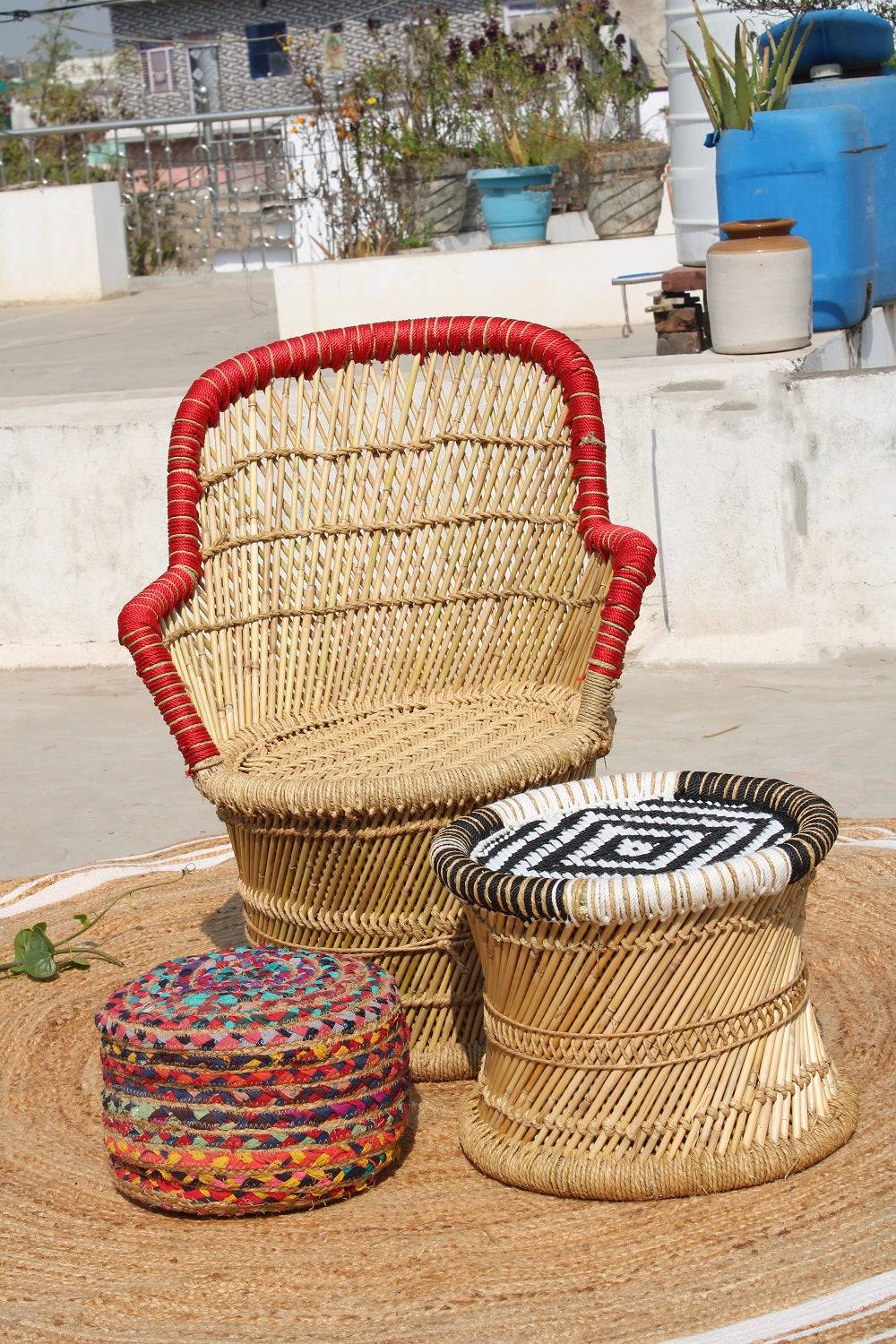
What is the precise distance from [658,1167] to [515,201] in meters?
7.95

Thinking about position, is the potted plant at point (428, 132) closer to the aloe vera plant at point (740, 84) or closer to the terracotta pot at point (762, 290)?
the aloe vera plant at point (740, 84)

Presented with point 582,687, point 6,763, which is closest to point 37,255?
point 6,763

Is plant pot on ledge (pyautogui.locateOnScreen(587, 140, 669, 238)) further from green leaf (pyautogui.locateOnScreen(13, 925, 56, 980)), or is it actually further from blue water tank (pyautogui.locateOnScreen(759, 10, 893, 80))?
green leaf (pyautogui.locateOnScreen(13, 925, 56, 980))

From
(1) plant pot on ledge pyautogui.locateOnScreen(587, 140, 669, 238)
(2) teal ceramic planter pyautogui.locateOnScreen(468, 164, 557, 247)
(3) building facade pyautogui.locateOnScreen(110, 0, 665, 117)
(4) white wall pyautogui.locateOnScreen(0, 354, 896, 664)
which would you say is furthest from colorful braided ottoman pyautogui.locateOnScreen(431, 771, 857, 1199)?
(3) building facade pyautogui.locateOnScreen(110, 0, 665, 117)

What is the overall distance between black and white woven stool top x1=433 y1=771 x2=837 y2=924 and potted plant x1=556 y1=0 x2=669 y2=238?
302 inches

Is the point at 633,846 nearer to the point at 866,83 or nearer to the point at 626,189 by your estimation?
the point at 866,83

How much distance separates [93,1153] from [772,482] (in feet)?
9.49

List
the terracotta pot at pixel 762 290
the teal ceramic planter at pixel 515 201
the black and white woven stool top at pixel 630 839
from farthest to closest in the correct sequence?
the teal ceramic planter at pixel 515 201 < the terracotta pot at pixel 762 290 < the black and white woven stool top at pixel 630 839

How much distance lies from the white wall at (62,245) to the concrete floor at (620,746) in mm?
8136

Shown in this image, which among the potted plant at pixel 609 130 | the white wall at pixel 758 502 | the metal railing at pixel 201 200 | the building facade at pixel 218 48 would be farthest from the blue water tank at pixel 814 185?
the building facade at pixel 218 48

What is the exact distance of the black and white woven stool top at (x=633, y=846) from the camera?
2.14 m

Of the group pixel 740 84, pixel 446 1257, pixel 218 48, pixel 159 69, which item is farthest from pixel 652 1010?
pixel 159 69

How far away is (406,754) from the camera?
9.09ft

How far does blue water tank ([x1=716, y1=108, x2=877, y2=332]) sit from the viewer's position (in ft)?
19.1
